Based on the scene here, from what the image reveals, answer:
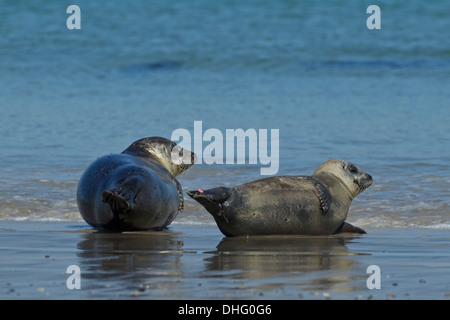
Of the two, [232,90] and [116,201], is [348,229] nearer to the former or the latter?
[116,201]

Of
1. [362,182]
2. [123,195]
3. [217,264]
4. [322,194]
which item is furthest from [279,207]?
[217,264]

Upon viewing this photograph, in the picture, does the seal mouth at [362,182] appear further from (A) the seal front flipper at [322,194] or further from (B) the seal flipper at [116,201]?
(B) the seal flipper at [116,201]

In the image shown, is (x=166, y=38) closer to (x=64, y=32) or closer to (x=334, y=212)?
(x=64, y=32)

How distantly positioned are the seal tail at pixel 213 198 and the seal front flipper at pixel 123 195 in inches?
22.6

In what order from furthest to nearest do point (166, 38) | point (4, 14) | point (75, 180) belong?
point (4, 14) → point (166, 38) → point (75, 180)

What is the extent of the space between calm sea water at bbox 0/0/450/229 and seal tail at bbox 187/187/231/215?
150 centimetres

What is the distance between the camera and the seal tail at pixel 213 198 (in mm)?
6429

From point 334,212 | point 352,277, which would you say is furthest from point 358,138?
point 352,277

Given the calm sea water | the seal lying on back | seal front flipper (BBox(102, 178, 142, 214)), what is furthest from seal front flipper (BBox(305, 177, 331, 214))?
seal front flipper (BBox(102, 178, 142, 214))

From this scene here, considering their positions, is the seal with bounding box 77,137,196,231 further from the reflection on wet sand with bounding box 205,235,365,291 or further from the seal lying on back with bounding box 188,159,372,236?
the reflection on wet sand with bounding box 205,235,365,291

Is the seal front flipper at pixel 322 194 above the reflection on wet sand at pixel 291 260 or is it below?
above

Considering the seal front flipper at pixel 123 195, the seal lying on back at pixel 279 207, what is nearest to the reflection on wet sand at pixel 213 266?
the seal lying on back at pixel 279 207

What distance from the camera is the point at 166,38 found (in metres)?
26.9

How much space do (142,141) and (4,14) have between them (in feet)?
76.7
